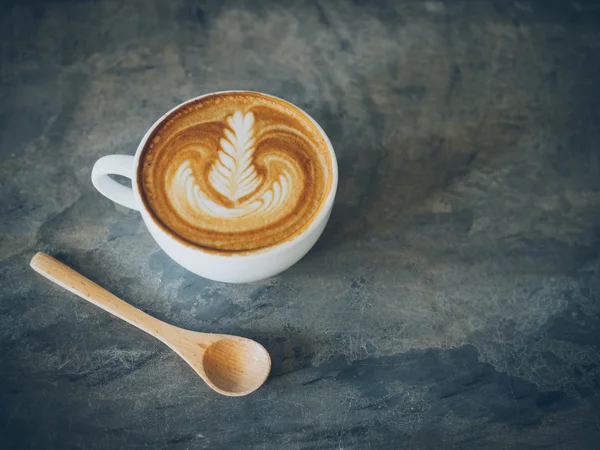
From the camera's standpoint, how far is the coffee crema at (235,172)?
1052mm

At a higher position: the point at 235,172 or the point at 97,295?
the point at 235,172

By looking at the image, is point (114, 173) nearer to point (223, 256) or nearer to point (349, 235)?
point (223, 256)

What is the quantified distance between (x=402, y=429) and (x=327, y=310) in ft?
0.81

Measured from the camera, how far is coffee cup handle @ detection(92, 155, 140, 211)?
109cm

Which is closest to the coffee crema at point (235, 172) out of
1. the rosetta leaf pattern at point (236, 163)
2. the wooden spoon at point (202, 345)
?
the rosetta leaf pattern at point (236, 163)

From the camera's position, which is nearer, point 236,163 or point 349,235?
point 236,163

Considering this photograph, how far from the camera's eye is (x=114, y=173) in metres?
1.11

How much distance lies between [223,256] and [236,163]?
188 mm

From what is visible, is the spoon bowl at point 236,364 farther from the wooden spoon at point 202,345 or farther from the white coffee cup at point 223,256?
the white coffee cup at point 223,256

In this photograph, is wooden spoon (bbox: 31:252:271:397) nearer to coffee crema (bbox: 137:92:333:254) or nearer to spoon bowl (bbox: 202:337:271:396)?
spoon bowl (bbox: 202:337:271:396)

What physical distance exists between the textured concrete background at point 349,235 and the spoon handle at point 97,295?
0.18 feet

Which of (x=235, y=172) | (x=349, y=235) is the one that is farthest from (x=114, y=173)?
(x=349, y=235)

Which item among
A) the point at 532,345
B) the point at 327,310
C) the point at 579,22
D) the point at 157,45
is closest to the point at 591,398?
the point at 532,345

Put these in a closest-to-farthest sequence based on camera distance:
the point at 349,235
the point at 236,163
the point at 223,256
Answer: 1. the point at 223,256
2. the point at 236,163
3. the point at 349,235
